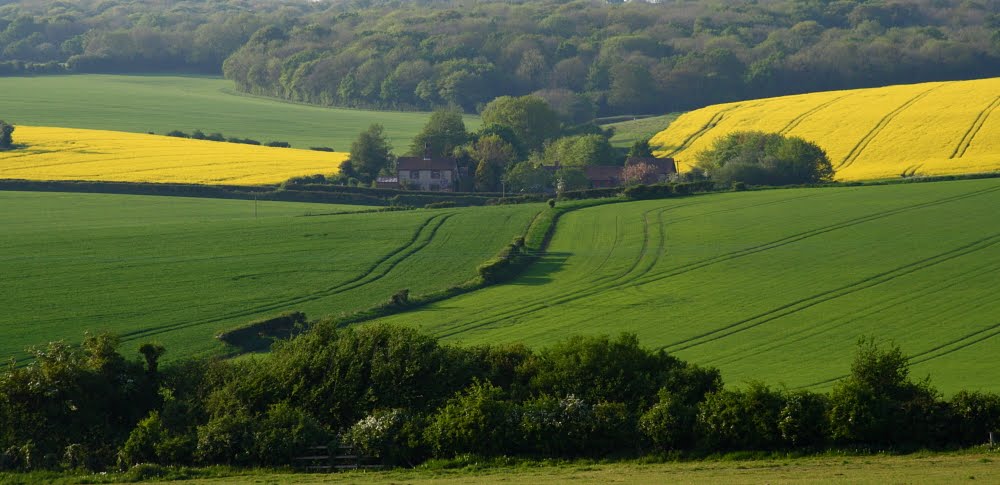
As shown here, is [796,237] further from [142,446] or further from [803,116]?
[803,116]

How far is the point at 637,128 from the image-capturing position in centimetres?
13150

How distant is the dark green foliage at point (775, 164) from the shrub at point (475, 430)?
193 feet

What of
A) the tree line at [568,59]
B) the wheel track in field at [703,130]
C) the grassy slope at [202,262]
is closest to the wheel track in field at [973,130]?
the wheel track in field at [703,130]

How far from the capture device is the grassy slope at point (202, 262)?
47.6 metres

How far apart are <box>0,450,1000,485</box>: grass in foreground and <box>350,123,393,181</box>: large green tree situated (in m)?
70.8

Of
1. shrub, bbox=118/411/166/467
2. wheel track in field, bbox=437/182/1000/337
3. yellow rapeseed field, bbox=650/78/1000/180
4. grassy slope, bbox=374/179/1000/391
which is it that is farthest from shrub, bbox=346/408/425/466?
yellow rapeseed field, bbox=650/78/1000/180

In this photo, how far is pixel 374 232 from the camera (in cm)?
6675

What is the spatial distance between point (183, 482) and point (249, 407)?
12.4 ft

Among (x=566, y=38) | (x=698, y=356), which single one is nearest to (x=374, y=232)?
(x=698, y=356)

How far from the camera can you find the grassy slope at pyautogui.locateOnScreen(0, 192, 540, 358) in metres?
47.6

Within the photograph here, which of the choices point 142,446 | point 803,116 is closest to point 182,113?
point 803,116

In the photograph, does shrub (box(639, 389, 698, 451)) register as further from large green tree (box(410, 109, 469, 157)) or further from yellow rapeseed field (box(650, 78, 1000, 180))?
large green tree (box(410, 109, 469, 157))

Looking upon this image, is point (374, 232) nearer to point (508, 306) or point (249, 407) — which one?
point (508, 306)

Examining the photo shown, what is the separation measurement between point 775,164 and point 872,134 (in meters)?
14.5
